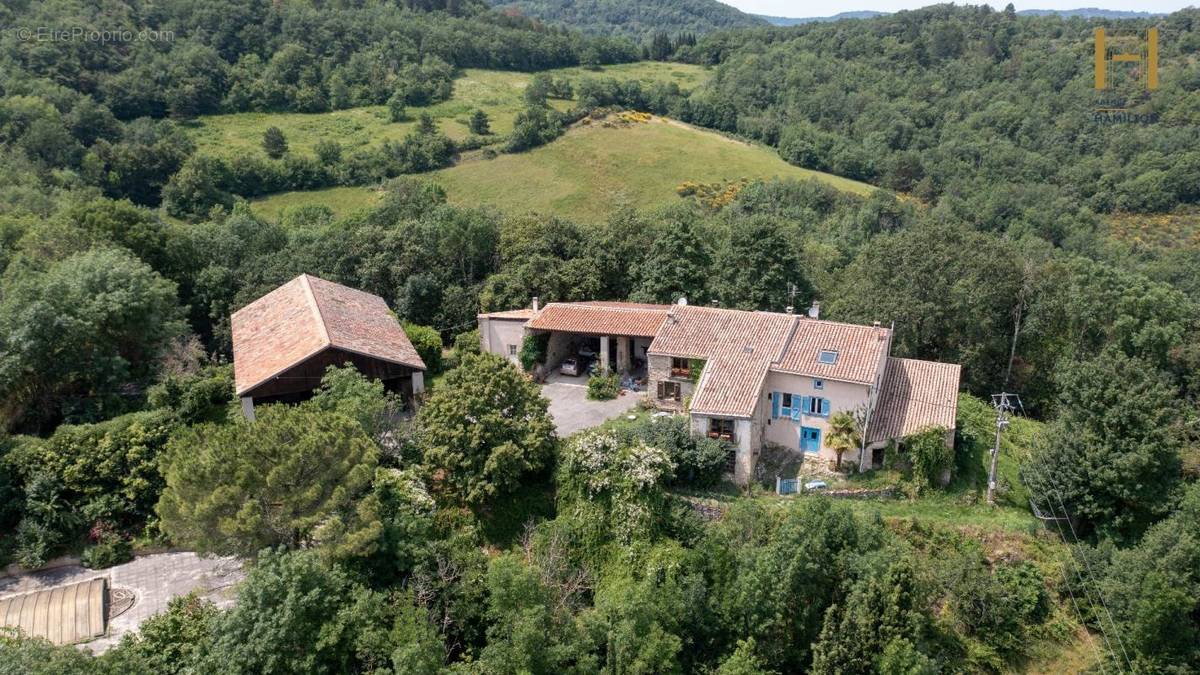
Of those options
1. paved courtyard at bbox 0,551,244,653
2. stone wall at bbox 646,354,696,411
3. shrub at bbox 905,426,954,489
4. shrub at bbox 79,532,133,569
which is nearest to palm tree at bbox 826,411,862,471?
shrub at bbox 905,426,954,489

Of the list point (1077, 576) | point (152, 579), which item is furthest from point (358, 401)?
point (1077, 576)

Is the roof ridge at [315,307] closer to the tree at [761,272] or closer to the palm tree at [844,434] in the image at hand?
the palm tree at [844,434]

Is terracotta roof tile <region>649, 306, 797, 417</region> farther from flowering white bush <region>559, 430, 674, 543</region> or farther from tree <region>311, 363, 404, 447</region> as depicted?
tree <region>311, 363, 404, 447</region>

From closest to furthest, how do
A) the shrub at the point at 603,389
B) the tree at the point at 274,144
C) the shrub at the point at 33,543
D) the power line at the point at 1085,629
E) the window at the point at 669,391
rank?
the power line at the point at 1085,629 → the shrub at the point at 33,543 → the window at the point at 669,391 → the shrub at the point at 603,389 → the tree at the point at 274,144

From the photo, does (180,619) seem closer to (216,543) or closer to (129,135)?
(216,543)

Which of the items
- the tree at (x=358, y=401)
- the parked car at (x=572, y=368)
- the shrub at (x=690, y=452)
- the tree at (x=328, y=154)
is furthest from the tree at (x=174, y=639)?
the tree at (x=328, y=154)

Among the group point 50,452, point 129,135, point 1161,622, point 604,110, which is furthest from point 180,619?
point 604,110

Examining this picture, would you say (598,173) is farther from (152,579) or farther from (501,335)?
(152,579)

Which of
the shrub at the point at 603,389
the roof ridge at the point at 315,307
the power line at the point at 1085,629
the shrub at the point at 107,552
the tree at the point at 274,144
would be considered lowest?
the power line at the point at 1085,629
